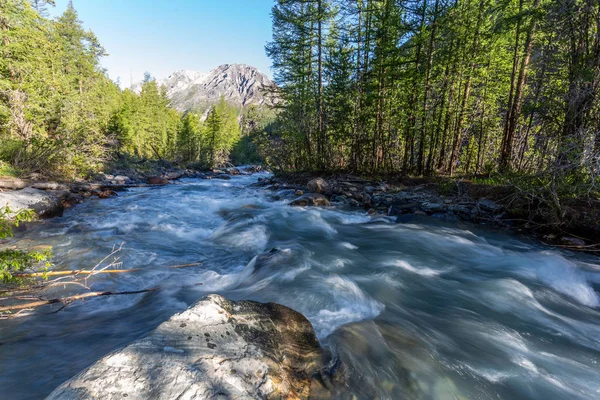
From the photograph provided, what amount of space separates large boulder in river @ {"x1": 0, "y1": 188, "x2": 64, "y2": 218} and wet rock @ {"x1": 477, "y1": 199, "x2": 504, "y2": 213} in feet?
47.3

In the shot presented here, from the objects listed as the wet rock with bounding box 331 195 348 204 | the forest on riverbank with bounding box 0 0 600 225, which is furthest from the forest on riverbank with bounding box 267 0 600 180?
the wet rock with bounding box 331 195 348 204

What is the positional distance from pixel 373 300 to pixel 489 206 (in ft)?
24.0

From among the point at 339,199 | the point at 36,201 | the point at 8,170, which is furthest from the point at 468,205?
the point at 8,170

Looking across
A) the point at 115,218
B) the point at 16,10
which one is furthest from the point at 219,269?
the point at 16,10

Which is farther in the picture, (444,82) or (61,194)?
(444,82)

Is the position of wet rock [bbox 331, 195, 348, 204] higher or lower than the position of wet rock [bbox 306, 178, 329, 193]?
lower

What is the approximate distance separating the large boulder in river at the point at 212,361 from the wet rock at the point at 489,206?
29.7ft

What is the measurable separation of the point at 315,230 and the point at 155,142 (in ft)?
164

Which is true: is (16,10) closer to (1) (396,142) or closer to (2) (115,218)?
(2) (115,218)

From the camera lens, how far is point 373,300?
4758 mm

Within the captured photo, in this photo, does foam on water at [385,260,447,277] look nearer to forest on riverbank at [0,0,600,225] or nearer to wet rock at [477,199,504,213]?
forest on riverbank at [0,0,600,225]

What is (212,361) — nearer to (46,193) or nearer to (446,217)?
(446,217)

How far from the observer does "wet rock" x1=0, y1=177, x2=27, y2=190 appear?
33.7 ft

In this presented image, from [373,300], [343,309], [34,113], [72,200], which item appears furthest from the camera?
[34,113]
